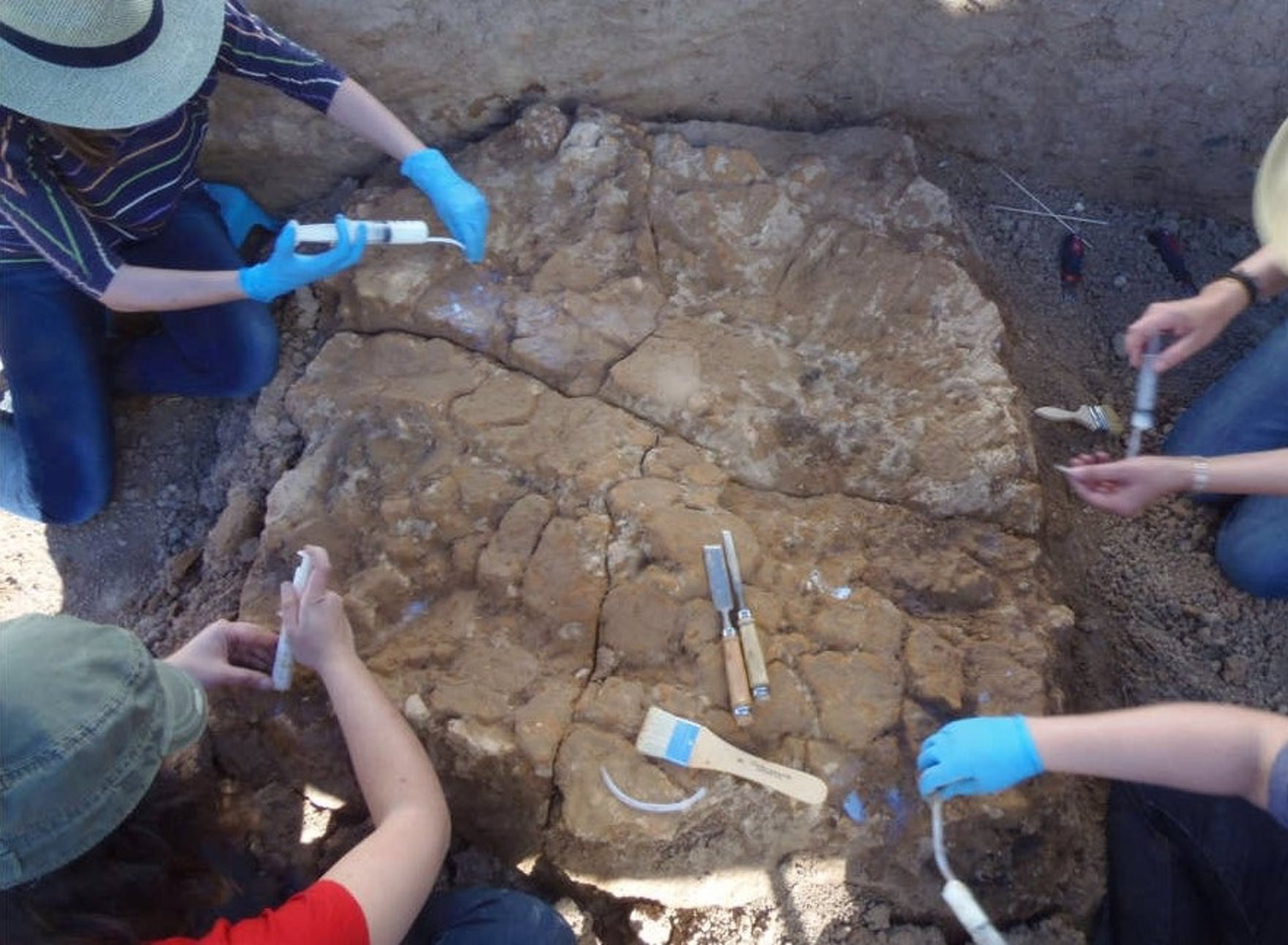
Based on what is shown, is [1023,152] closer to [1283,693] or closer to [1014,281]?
[1014,281]

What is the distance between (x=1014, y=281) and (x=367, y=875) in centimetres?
188

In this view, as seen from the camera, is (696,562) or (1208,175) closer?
(696,562)

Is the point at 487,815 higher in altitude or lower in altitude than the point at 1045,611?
lower

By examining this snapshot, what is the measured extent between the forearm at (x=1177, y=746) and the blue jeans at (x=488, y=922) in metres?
0.78

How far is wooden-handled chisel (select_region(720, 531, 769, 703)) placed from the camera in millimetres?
1630

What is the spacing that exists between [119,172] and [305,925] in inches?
Answer: 55.8

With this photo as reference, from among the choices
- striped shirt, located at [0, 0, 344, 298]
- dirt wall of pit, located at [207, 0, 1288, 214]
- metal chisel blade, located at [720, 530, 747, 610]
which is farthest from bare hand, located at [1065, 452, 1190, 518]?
striped shirt, located at [0, 0, 344, 298]

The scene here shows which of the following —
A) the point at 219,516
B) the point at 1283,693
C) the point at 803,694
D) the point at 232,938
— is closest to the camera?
the point at 232,938

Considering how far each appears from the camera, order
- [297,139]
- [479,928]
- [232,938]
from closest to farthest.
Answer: [232,938], [479,928], [297,139]

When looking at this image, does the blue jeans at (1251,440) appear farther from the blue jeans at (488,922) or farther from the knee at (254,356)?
the knee at (254,356)

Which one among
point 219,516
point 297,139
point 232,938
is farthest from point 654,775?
point 297,139

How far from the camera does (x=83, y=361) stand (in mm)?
2221

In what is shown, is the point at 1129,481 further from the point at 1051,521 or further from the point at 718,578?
the point at 718,578

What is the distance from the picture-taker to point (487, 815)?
1.69m
